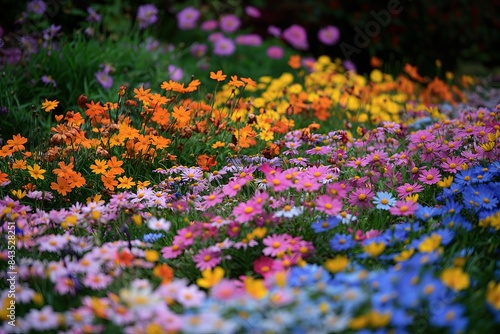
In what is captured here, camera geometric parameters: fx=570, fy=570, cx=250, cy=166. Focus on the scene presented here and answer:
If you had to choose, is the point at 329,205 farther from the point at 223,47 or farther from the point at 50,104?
the point at 223,47

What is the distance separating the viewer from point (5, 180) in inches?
102

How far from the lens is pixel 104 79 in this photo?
3969 mm

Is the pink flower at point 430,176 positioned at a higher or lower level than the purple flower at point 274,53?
higher

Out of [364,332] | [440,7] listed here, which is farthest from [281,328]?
[440,7]

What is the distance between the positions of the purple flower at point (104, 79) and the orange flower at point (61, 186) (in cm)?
145

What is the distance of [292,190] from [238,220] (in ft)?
1.76

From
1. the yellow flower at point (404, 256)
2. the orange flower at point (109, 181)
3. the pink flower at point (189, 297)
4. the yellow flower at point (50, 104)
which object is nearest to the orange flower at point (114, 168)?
the orange flower at point (109, 181)

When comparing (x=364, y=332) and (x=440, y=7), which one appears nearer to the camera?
(x=364, y=332)

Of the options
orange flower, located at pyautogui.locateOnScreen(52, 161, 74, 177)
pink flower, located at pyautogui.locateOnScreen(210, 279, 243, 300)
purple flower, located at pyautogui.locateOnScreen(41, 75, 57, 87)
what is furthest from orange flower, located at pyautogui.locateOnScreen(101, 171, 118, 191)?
purple flower, located at pyautogui.locateOnScreen(41, 75, 57, 87)

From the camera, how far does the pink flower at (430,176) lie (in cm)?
255

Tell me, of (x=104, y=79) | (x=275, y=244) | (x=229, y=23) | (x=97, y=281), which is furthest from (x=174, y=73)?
(x=97, y=281)

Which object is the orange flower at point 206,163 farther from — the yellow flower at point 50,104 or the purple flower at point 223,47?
the purple flower at point 223,47

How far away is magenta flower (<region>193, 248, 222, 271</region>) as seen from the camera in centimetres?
208

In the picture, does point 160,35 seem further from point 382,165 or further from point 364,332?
point 364,332
